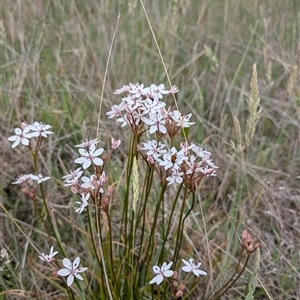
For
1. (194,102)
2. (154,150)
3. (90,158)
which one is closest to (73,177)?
(90,158)

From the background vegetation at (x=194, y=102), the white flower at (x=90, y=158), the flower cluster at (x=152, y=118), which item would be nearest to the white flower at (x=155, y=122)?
the flower cluster at (x=152, y=118)

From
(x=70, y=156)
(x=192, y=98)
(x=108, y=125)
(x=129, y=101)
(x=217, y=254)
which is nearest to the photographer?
(x=129, y=101)

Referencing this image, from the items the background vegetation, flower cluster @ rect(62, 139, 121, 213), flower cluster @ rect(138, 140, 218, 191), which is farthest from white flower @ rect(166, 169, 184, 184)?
the background vegetation

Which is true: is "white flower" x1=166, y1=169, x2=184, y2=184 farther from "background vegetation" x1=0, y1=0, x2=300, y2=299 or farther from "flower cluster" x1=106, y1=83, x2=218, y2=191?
"background vegetation" x1=0, y1=0, x2=300, y2=299

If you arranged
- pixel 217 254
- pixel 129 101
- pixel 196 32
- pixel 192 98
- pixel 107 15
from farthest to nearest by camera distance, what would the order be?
pixel 196 32, pixel 107 15, pixel 192 98, pixel 217 254, pixel 129 101

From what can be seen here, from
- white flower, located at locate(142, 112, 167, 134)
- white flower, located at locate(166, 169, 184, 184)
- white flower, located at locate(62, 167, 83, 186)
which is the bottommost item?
white flower, located at locate(62, 167, 83, 186)

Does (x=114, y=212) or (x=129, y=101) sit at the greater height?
(x=129, y=101)

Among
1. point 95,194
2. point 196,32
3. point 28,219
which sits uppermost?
point 95,194

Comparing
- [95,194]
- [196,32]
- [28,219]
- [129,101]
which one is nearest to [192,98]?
[196,32]

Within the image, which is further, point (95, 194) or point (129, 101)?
point (129, 101)

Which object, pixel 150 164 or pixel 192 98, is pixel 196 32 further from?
pixel 150 164
